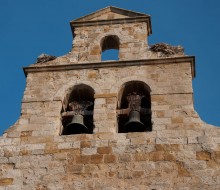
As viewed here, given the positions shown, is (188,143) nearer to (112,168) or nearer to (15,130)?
(112,168)

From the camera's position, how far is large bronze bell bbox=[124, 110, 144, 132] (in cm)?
1171

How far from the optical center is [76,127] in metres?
12.0

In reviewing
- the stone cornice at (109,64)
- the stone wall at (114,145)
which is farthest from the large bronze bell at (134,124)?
the stone cornice at (109,64)

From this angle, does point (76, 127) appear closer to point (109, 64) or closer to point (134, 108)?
point (134, 108)

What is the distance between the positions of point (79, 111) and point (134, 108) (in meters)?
1.06

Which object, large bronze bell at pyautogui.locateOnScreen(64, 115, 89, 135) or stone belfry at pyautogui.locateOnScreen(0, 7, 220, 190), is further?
large bronze bell at pyautogui.locateOnScreen(64, 115, 89, 135)

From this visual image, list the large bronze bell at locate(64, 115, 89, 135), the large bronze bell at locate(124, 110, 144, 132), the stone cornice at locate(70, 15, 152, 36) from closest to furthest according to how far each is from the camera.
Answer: the large bronze bell at locate(124, 110, 144, 132)
the large bronze bell at locate(64, 115, 89, 135)
the stone cornice at locate(70, 15, 152, 36)

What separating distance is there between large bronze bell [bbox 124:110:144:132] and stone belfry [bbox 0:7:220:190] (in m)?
0.02

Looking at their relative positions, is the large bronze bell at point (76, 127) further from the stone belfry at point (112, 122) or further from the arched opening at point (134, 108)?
the arched opening at point (134, 108)

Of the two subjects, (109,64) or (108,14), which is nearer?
(109,64)

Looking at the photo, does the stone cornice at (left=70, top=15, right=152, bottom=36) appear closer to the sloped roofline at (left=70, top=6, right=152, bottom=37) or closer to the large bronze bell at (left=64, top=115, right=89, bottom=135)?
the sloped roofline at (left=70, top=6, right=152, bottom=37)

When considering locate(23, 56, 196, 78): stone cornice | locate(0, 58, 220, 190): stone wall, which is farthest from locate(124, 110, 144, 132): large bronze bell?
locate(23, 56, 196, 78): stone cornice

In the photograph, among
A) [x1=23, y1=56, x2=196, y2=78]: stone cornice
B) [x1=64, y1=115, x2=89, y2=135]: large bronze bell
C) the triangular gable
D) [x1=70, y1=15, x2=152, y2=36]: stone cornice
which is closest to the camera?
[x1=64, y1=115, x2=89, y2=135]: large bronze bell

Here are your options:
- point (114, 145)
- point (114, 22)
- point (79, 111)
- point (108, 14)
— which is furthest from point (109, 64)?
point (114, 145)
